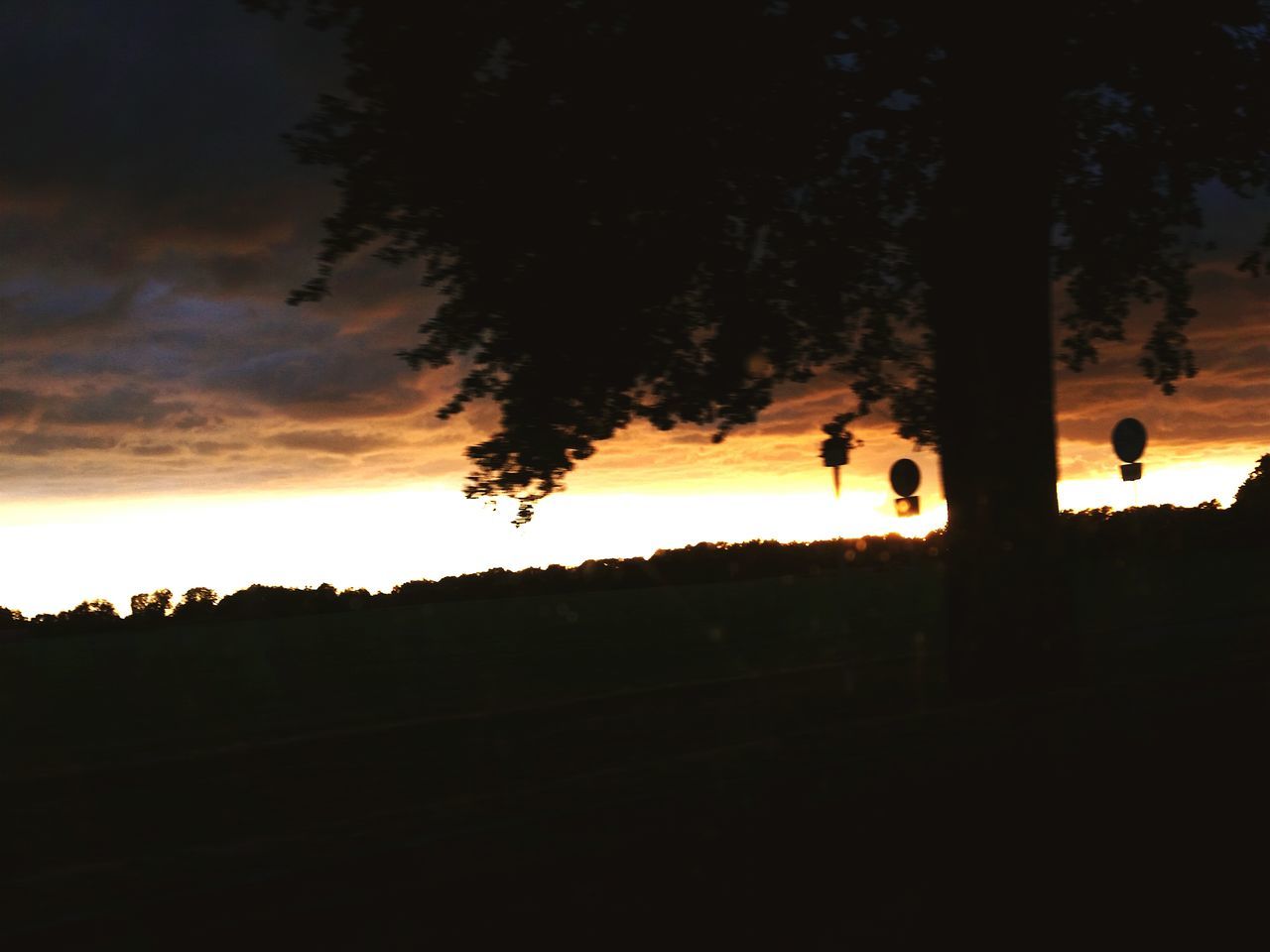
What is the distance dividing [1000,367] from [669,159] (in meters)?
3.08

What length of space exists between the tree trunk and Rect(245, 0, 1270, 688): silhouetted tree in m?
0.02

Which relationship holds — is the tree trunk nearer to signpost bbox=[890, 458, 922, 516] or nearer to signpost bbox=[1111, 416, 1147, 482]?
signpost bbox=[890, 458, 922, 516]

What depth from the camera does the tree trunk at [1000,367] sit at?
1129cm

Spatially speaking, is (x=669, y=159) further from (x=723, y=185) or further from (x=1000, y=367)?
(x=1000, y=367)

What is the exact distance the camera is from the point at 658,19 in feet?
34.9

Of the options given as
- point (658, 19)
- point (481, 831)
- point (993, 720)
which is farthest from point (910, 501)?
point (481, 831)

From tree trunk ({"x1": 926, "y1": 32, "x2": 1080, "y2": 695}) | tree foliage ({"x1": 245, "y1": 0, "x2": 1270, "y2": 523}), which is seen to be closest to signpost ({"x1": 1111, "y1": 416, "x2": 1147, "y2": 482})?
tree foliage ({"x1": 245, "y1": 0, "x2": 1270, "y2": 523})

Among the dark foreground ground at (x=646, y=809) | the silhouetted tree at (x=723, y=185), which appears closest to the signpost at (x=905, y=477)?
the dark foreground ground at (x=646, y=809)

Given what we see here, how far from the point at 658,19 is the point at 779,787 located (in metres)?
6.43

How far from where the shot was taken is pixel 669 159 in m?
11.1

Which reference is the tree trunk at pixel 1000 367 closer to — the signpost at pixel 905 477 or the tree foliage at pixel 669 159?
the tree foliage at pixel 669 159

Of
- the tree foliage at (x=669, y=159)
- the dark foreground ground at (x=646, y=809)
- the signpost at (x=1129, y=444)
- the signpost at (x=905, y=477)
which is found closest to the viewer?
the dark foreground ground at (x=646, y=809)

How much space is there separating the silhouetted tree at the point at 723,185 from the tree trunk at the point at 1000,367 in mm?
20

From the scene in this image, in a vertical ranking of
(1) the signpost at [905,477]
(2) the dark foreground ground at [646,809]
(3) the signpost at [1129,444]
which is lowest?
(2) the dark foreground ground at [646,809]
